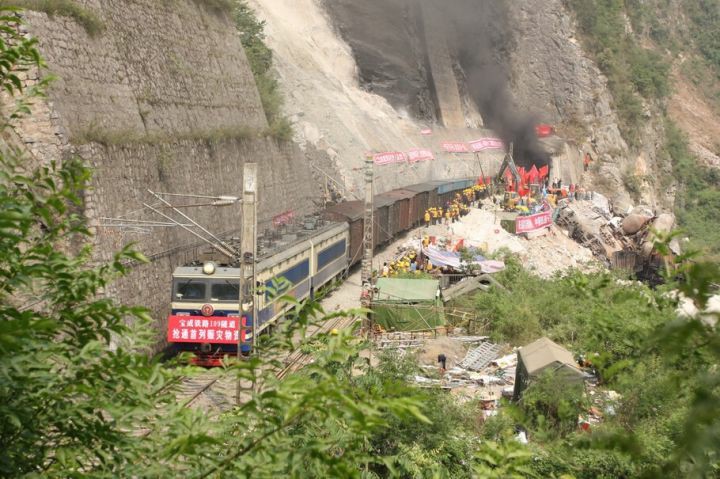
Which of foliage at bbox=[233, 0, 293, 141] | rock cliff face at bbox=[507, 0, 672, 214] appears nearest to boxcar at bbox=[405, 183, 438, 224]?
foliage at bbox=[233, 0, 293, 141]

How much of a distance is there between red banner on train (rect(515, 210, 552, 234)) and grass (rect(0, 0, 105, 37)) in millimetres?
29011

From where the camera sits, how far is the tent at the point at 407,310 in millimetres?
29656

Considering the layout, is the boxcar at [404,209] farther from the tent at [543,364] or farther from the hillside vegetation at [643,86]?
the hillside vegetation at [643,86]

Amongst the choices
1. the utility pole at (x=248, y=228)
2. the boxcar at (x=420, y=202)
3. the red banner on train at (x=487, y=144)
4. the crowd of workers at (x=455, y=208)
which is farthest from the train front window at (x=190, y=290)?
the red banner on train at (x=487, y=144)

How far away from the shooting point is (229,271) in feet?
72.6

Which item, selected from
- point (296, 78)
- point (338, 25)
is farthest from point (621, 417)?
point (338, 25)

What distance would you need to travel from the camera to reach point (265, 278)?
76.2 ft

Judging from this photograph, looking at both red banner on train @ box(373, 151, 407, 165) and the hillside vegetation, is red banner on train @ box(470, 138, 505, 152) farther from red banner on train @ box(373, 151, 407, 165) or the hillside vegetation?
red banner on train @ box(373, 151, 407, 165)

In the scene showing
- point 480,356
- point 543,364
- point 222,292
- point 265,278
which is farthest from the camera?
point 480,356

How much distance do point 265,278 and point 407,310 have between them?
7.82 metres

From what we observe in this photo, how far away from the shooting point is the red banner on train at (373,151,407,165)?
53766mm

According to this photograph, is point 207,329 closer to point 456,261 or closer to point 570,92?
point 456,261

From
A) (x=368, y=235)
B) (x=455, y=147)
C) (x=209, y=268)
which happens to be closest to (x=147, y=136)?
(x=209, y=268)

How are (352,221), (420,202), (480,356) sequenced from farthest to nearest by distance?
1. (420,202)
2. (352,221)
3. (480,356)
